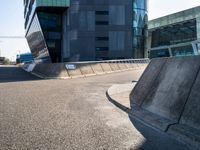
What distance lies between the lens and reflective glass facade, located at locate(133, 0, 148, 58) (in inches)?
2231

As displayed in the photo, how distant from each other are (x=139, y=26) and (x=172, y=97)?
5091cm

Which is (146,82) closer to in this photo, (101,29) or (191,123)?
(191,123)

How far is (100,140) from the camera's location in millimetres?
6051

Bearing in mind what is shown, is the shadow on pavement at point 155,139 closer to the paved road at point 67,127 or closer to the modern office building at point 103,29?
the paved road at point 67,127

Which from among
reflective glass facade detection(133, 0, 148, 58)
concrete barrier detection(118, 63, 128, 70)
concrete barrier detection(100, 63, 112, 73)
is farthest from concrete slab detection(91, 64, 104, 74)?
reflective glass facade detection(133, 0, 148, 58)

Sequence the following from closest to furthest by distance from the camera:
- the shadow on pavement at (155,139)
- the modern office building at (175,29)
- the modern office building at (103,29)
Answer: the shadow on pavement at (155,139)
the modern office building at (103,29)
the modern office building at (175,29)

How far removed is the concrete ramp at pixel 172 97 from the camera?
680 centimetres

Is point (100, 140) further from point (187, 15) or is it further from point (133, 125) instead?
point (187, 15)

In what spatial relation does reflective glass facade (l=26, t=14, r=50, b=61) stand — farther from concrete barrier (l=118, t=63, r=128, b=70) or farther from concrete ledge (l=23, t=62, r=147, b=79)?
concrete ledge (l=23, t=62, r=147, b=79)

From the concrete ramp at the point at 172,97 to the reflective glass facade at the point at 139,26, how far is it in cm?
4689

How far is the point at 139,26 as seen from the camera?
5762 cm

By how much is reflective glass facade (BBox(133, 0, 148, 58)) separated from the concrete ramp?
154 ft

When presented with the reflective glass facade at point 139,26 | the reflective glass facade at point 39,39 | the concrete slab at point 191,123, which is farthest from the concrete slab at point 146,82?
the reflective glass facade at point 39,39

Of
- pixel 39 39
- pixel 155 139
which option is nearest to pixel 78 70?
pixel 155 139
